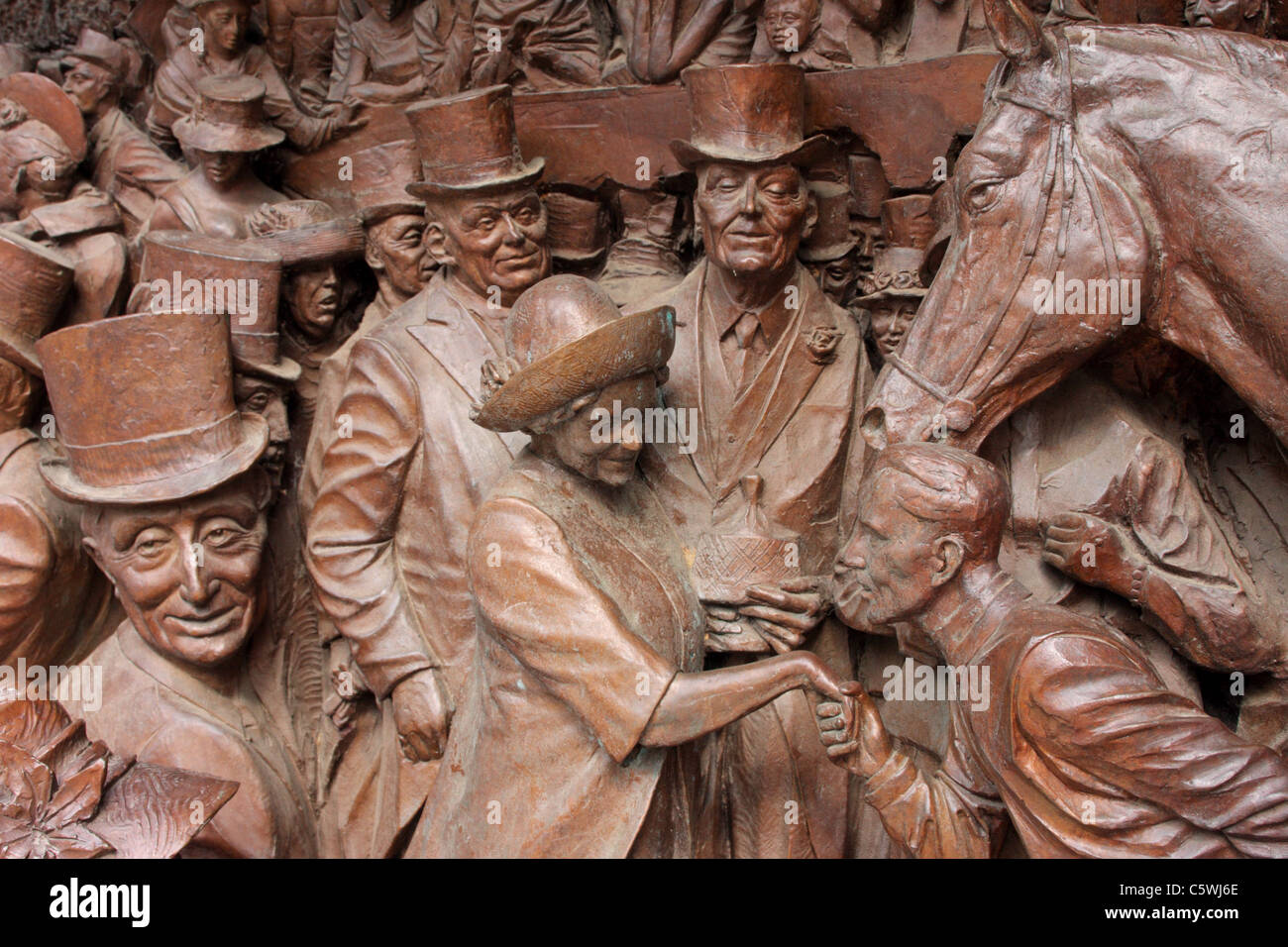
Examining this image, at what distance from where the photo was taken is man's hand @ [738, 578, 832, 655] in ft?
15.0

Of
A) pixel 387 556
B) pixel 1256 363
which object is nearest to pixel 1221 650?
pixel 1256 363

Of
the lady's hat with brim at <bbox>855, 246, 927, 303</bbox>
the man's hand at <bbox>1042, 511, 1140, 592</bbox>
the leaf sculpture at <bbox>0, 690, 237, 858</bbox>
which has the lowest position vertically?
the leaf sculpture at <bbox>0, 690, 237, 858</bbox>

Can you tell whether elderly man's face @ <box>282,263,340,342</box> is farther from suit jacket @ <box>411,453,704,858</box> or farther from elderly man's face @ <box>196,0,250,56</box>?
suit jacket @ <box>411,453,704,858</box>

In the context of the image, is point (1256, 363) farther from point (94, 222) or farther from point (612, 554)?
point (94, 222)

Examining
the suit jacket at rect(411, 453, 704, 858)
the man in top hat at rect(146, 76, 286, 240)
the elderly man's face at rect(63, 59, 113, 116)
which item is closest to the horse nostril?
the suit jacket at rect(411, 453, 704, 858)

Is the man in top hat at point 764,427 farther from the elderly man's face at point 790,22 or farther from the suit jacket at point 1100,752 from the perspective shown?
the suit jacket at point 1100,752

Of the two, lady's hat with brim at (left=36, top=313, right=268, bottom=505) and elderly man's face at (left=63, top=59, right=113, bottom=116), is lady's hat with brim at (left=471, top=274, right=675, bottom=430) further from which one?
elderly man's face at (left=63, top=59, right=113, bottom=116)

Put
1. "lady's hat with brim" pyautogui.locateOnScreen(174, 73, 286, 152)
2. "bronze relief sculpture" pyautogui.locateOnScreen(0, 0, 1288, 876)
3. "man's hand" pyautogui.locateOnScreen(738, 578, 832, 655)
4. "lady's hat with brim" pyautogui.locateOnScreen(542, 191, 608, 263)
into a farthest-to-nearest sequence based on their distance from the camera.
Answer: "lady's hat with brim" pyautogui.locateOnScreen(174, 73, 286, 152), "lady's hat with brim" pyautogui.locateOnScreen(542, 191, 608, 263), "man's hand" pyautogui.locateOnScreen(738, 578, 832, 655), "bronze relief sculpture" pyautogui.locateOnScreen(0, 0, 1288, 876)

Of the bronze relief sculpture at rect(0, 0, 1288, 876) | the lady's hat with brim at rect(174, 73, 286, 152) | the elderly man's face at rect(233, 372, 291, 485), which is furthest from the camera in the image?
the lady's hat with brim at rect(174, 73, 286, 152)

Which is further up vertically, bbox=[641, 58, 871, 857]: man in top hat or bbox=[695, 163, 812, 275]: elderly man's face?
bbox=[695, 163, 812, 275]: elderly man's face

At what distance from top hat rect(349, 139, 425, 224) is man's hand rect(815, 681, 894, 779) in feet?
7.71

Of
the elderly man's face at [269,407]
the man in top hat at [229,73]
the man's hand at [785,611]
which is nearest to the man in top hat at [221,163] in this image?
the man in top hat at [229,73]

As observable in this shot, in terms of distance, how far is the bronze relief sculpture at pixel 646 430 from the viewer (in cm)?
404

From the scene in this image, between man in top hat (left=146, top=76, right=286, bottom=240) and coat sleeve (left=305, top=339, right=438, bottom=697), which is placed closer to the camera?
coat sleeve (left=305, top=339, right=438, bottom=697)
